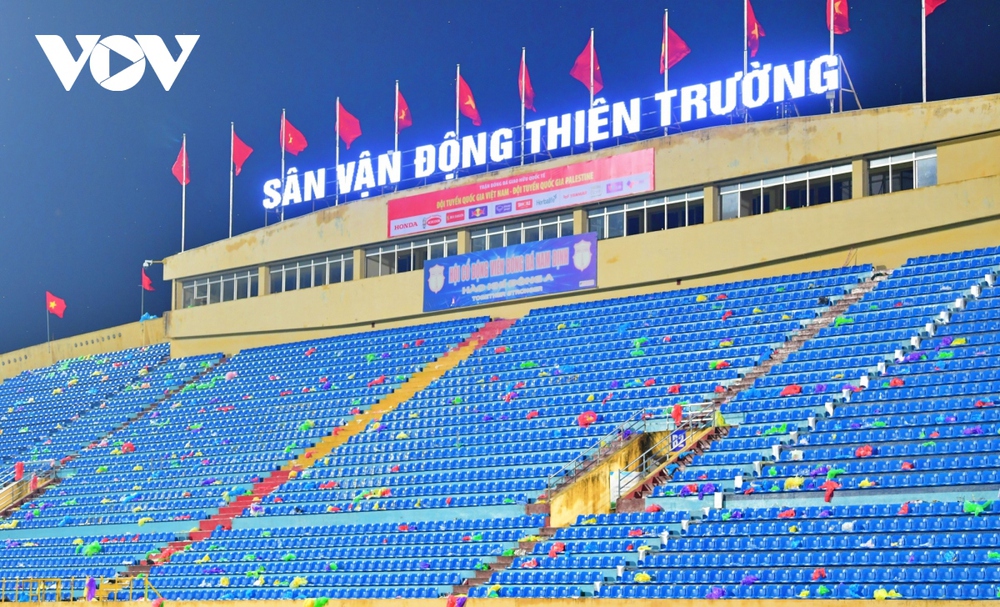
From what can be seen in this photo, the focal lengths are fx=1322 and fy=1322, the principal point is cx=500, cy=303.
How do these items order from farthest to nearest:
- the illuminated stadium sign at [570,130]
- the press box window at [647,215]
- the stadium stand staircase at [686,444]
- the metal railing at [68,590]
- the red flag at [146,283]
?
the red flag at [146,283], the press box window at [647,215], the illuminated stadium sign at [570,130], the metal railing at [68,590], the stadium stand staircase at [686,444]

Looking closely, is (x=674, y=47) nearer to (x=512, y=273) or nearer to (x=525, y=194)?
Result: (x=525, y=194)

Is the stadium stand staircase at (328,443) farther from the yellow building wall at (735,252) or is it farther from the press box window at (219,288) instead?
the press box window at (219,288)

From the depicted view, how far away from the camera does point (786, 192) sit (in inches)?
1276

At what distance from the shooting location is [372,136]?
46.5m

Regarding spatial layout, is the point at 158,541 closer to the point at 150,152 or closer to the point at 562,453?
the point at 562,453

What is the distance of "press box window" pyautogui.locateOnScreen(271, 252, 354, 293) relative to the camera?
41.1 m

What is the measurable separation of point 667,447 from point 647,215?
10.0 m

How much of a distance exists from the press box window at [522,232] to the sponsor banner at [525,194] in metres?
0.37

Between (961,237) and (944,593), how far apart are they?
13.5m

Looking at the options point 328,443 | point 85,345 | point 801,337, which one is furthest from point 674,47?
point 85,345

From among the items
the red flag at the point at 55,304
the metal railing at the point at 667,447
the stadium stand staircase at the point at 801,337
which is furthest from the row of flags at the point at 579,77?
the metal railing at the point at 667,447

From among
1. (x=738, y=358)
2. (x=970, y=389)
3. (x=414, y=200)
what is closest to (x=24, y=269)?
(x=414, y=200)

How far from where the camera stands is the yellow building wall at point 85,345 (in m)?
48.7

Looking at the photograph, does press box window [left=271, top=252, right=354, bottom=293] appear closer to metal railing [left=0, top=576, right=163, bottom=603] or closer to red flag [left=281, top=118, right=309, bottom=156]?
red flag [left=281, top=118, right=309, bottom=156]
